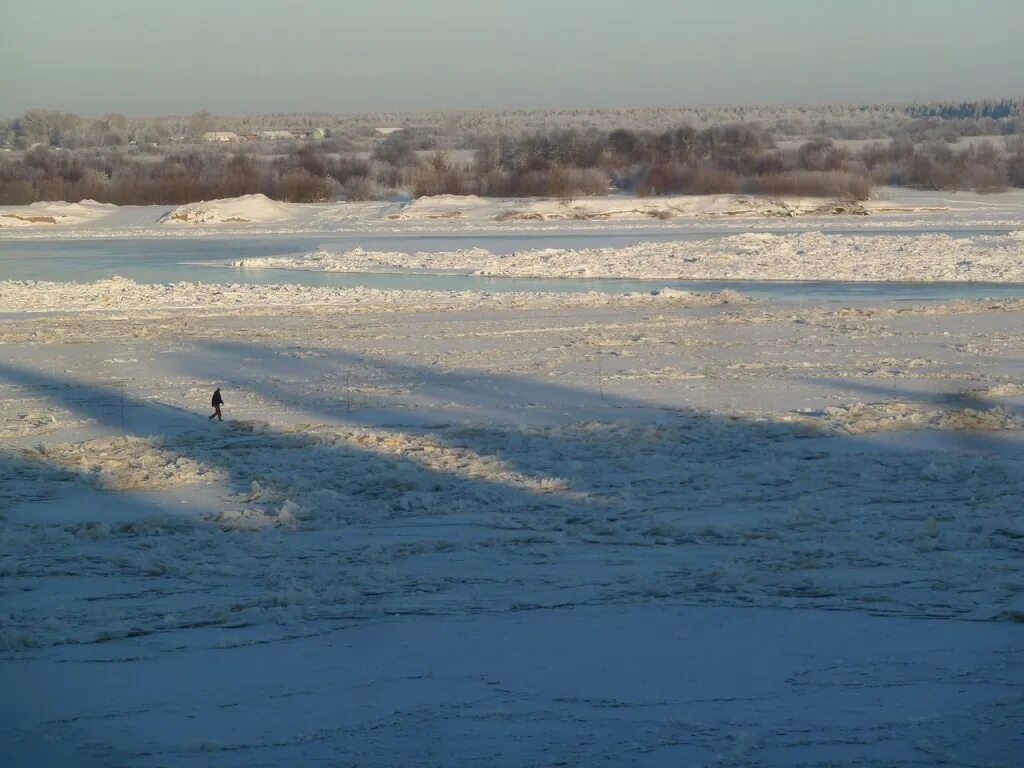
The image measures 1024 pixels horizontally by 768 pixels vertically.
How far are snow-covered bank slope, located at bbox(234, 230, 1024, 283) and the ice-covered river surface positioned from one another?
7923 mm

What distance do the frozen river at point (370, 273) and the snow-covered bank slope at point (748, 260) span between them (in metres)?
0.65

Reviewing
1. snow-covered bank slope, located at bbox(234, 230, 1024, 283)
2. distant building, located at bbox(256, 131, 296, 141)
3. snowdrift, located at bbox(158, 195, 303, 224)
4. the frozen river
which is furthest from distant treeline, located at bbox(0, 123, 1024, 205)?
distant building, located at bbox(256, 131, 296, 141)

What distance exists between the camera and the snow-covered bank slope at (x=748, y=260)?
21.3 meters

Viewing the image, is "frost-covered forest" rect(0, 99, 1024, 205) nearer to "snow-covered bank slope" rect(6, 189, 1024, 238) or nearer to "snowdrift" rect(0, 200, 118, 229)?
"snow-covered bank slope" rect(6, 189, 1024, 238)

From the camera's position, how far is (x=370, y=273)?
77.9ft

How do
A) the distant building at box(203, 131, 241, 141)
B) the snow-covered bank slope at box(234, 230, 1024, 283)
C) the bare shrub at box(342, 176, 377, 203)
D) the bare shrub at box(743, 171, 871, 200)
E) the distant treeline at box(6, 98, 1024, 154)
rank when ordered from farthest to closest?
the distant building at box(203, 131, 241, 141)
the distant treeline at box(6, 98, 1024, 154)
the bare shrub at box(342, 176, 377, 203)
the bare shrub at box(743, 171, 871, 200)
the snow-covered bank slope at box(234, 230, 1024, 283)

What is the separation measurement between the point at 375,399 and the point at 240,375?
81.3 inches

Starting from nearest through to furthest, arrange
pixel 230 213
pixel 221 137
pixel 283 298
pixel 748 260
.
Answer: pixel 283 298, pixel 748 260, pixel 230 213, pixel 221 137

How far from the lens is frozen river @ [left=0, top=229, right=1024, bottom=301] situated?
63.9 ft

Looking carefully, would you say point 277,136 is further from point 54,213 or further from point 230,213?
point 230,213

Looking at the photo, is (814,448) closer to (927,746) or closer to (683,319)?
(927,746)

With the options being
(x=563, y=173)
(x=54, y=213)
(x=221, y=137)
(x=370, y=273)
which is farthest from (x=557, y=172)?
(x=221, y=137)

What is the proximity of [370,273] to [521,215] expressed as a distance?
46.7ft

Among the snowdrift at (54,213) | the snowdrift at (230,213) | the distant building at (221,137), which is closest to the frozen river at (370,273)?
the snowdrift at (230,213)
